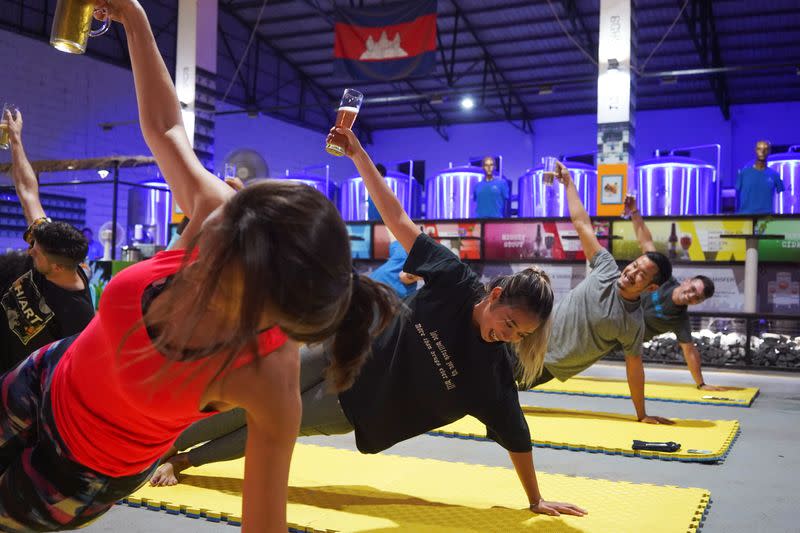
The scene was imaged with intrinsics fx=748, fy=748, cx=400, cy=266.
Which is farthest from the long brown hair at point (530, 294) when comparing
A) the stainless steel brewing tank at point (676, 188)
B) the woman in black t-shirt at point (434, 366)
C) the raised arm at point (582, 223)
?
the stainless steel brewing tank at point (676, 188)

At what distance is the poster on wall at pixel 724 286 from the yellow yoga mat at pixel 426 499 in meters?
6.30

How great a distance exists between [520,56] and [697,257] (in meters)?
11.0

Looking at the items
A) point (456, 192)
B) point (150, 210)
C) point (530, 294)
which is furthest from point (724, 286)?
point (150, 210)

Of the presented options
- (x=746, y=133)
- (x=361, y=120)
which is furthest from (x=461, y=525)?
(x=361, y=120)

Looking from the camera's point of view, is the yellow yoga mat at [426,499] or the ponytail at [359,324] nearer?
the ponytail at [359,324]

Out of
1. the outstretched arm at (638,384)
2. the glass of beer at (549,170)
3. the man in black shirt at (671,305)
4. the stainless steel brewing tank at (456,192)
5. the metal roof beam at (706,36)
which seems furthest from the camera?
the metal roof beam at (706,36)

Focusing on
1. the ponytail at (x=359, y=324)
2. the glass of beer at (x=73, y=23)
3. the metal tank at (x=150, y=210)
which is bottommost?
the ponytail at (x=359, y=324)

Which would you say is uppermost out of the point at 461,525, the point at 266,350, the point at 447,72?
the point at 447,72

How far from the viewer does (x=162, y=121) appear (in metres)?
1.60

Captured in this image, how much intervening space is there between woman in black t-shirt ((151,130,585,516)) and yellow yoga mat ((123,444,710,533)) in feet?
0.54

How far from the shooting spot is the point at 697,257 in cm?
908

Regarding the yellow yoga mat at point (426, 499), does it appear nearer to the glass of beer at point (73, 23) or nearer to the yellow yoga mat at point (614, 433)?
the yellow yoga mat at point (614, 433)

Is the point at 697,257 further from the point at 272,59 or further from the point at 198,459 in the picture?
the point at 272,59

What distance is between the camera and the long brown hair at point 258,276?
3.58ft
